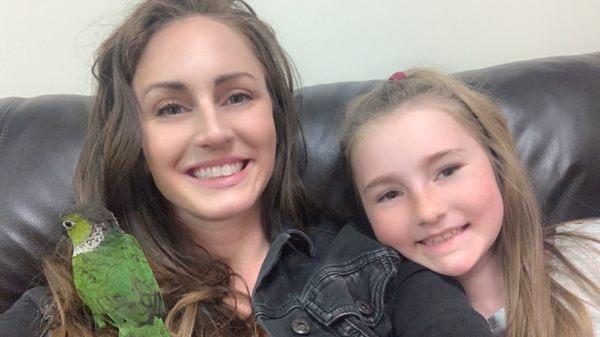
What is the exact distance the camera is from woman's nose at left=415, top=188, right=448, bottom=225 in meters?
0.95

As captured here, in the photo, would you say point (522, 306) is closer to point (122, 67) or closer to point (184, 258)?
point (184, 258)

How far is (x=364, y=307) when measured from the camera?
95 centimetres

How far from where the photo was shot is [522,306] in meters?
0.97

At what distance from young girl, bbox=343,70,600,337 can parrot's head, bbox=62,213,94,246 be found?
53 centimetres

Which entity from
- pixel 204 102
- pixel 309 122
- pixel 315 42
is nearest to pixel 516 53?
pixel 315 42

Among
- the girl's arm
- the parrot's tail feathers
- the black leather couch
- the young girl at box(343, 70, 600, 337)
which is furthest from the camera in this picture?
the black leather couch

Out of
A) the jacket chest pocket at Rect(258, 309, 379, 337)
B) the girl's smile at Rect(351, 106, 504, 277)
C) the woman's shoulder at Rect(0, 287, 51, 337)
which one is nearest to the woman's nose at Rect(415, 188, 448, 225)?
the girl's smile at Rect(351, 106, 504, 277)

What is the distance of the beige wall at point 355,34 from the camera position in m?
1.37

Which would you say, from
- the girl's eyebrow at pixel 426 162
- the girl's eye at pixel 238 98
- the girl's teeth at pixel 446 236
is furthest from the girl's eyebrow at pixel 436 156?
the girl's eye at pixel 238 98

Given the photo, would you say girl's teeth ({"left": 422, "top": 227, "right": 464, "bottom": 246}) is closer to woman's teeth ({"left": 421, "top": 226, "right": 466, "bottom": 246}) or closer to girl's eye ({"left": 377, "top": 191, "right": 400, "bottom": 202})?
woman's teeth ({"left": 421, "top": 226, "right": 466, "bottom": 246})

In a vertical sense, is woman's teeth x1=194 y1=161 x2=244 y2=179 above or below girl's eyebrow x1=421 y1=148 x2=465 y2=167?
below

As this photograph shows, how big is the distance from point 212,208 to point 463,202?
454 millimetres

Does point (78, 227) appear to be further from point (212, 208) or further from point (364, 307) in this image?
point (364, 307)

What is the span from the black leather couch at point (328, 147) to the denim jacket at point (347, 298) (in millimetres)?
204
